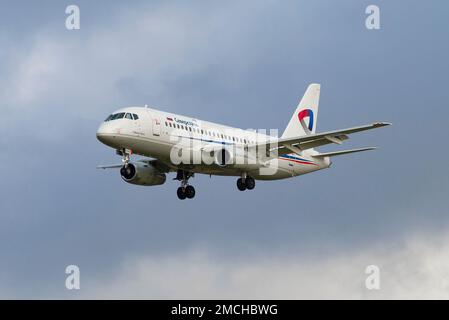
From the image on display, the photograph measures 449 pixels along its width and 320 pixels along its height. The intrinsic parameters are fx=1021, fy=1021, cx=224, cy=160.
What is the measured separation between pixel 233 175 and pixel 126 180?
7.79 metres

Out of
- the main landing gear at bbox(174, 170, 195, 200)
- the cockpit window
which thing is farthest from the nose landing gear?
the main landing gear at bbox(174, 170, 195, 200)

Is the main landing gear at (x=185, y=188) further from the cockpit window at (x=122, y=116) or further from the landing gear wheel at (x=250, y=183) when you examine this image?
the cockpit window at (x=122, y=116)

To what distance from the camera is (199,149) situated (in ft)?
228

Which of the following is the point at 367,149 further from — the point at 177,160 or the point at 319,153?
the point at 177,160

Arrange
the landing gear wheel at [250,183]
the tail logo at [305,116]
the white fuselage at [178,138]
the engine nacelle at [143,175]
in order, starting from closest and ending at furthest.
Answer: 1. the white fuselage at [178,138]
2. the engine nacelle at [143,175]
3. the landing gear wheel at [250,183]
4. the tail logo at [305,116]

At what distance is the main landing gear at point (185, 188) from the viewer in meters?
73.2

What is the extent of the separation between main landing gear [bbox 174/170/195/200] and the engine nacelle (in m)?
1.74

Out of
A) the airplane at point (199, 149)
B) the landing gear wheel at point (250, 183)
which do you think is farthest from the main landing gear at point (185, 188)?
the landing gear wheel at point (250, 183)

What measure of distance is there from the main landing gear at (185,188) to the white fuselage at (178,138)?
0.95 metres

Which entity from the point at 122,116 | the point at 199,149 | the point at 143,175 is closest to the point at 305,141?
the point at 199,149

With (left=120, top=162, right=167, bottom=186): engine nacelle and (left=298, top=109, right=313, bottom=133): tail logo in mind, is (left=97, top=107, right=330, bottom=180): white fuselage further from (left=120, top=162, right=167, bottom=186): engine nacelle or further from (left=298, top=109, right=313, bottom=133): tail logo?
(left=298, top=109, right=313, bottom=133): tail logo

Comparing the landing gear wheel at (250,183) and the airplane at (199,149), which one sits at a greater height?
the airplane at (199,149)

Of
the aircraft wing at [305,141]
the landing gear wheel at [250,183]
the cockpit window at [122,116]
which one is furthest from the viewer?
the landing gear wheel at [250,183]

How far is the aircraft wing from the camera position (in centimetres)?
6844
